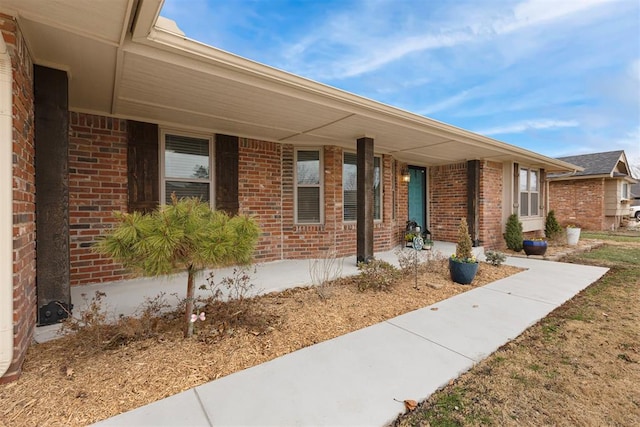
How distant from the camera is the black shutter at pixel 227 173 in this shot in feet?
16.6

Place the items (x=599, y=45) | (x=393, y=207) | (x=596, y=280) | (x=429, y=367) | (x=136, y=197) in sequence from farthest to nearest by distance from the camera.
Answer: (x=599, y=45), (x=393, y=207), (x=596, y=280), (x=136, y=197), (x=429, y=367)

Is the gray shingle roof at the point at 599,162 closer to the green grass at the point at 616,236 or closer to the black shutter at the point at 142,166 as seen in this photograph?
the green grass at the point at 616,236

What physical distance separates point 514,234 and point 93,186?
971 cm

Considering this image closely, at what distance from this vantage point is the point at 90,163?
4020mm

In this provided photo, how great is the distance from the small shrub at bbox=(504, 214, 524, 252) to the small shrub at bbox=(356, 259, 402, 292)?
5.17 m

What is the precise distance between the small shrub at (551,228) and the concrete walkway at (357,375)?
7.57m

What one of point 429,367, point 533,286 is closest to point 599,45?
point 533,286

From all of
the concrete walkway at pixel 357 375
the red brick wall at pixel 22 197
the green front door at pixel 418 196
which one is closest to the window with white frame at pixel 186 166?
the red brick wall at pixel 22 197

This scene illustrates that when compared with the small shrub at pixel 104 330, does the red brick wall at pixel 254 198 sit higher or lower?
higher

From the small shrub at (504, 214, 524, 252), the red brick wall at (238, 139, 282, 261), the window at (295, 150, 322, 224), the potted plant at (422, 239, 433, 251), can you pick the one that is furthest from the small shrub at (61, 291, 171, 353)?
the small shrub at (504, 214, 524, 252)

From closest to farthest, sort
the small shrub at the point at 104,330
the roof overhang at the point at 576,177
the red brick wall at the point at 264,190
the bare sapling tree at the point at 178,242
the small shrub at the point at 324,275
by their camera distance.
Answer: the bare sapling tree at the point at 178,242 → the small shrub at the point at 104,330 → the small shrub at the point at 324,275 → the red brick wall at the point at 264,190 → the roof overhang at the point at 576,177

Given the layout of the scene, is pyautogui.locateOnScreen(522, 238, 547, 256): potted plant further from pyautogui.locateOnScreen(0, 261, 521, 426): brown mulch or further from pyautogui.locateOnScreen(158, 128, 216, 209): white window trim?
pyautogui.locateOnScreen(158, 128, 216, 209): white window trim

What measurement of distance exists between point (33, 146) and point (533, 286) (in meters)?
6.80

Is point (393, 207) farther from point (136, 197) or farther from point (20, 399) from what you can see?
point (20, 399)
